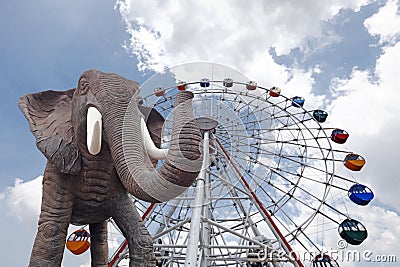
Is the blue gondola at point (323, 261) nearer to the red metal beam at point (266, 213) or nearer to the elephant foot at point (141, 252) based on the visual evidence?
the red metal beam at point (266, 213)

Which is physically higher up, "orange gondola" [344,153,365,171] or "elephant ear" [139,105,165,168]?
"orange gondola" [344,153,365,171]

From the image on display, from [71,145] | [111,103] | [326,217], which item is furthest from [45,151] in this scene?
[326,217]

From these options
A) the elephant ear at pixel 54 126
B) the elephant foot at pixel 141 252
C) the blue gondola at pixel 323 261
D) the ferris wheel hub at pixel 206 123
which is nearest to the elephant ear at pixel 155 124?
the elephant ear at pixel 54 126

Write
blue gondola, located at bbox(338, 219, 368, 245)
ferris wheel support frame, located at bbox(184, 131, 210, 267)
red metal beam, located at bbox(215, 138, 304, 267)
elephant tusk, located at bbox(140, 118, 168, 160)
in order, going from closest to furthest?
1. elephant tusk, located at bbox(140, 118, 168, 160)
2. ferris wheel support frame, located at bbox(184, 131, 210, 267)
3. red metal beam, located at bbox(215, 138, 304, 267)
4. blue gondola, located at bbox(338, 219, 368, 245)

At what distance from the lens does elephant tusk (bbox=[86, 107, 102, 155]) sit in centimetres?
319

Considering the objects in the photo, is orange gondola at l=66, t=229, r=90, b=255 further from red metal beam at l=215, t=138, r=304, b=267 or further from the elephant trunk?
the elephant trunk

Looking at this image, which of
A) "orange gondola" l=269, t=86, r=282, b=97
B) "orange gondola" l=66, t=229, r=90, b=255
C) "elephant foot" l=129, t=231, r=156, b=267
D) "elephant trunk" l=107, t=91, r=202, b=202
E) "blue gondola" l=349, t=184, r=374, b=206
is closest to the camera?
"elephant trunk" l=107, t=91, r=202, b=202

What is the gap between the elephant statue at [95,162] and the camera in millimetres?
3144

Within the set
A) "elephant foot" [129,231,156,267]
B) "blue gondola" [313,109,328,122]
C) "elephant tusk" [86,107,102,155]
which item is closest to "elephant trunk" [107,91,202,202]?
"elephant tusk" [86,107,102,155]

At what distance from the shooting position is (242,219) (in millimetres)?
10469

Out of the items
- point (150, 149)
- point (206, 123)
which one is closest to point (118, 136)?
point (150, 149)

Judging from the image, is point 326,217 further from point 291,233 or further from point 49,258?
point 49,258

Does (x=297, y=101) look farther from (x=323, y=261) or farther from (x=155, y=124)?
(x=155, y=124)

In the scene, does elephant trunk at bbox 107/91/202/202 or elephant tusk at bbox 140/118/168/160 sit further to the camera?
elephant tusk at bbox 140/118/168/160
